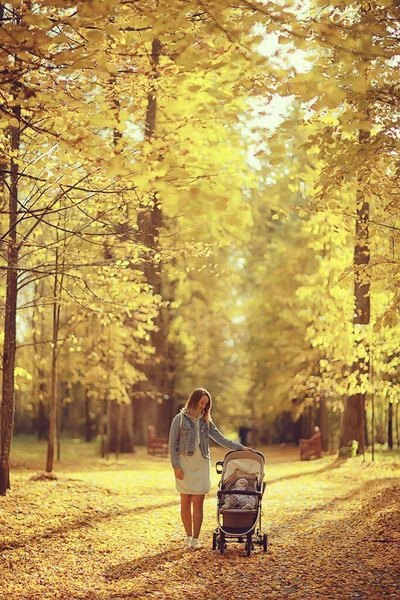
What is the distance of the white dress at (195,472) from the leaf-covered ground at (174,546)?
0.69 m

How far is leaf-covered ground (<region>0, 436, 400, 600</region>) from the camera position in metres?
6.70

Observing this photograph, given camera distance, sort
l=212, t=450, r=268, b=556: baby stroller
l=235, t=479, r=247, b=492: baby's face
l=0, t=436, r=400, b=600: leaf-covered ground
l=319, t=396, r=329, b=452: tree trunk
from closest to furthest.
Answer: l=0, t=436, r=400, b=600: leaf-covered ground → l=212, t=450, r=268, b=556: baby stroller → l=235, t=479, r=247, b=492: baby's face → l=319, t=396, r=329, b=452: tree trunk

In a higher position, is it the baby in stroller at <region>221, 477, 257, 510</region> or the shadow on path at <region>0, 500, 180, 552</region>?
the baby in stroller at <region>221, 477, 257, 510</region>

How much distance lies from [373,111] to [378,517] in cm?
530

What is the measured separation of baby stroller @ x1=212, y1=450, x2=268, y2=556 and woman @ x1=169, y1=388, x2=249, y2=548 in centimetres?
18

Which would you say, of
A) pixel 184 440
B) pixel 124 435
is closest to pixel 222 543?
pixel 184 440

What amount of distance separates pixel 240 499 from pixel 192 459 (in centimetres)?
75

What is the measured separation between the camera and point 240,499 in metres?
8.12

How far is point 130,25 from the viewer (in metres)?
6.58

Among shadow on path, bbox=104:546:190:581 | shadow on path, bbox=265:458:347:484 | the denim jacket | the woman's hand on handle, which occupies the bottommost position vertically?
shadow on path, bbox=265:458:347:484

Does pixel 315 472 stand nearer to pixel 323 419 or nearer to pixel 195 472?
pixel 323 419

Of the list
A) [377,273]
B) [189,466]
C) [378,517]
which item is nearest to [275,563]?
[189,466]

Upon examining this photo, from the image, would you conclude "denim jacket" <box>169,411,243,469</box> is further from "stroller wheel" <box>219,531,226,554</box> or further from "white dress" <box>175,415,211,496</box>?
"stroller wheel" <box>219,531,226,554</box>

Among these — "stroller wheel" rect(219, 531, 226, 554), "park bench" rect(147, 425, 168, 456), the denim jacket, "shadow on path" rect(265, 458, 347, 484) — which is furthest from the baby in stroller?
"park bench" rect(147, 425, 168, 456)
